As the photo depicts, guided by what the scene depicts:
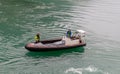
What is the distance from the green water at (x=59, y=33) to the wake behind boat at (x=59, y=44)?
0.80 metres

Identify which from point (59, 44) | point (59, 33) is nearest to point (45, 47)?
point (59, 44)

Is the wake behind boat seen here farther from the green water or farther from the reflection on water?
the green water

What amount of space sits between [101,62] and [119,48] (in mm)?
5834

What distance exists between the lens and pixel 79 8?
5819cm

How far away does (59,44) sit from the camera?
35562 mm

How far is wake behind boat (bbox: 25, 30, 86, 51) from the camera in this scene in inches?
1320

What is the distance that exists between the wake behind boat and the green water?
798 millimetres

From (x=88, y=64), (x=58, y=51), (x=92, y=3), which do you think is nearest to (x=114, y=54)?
(x=88, y=64)

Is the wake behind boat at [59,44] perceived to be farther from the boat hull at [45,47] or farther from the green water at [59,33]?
the green water at [59,33]

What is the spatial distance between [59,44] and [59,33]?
6.14m

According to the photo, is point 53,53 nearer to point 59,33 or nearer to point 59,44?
point 59,44

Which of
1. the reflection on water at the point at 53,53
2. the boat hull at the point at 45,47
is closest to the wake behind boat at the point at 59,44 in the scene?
the boat hull at the point at 45,47

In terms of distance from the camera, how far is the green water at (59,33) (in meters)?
31.3

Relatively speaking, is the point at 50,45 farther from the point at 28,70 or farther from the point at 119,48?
the point at 119,48
